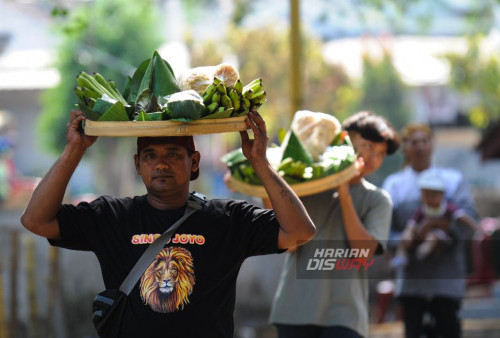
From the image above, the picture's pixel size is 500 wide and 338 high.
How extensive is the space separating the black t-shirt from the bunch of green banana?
42 cm

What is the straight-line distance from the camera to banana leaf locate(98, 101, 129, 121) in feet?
13.2

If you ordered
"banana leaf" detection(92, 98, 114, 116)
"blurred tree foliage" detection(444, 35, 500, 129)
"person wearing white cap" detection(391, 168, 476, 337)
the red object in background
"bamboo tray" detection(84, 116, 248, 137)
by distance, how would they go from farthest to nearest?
"blurred tree foliage" detection(444, 35, 500, 129) → the red object in background → "person wearing white cap" detection(391, 168, 476, 337) → "banana leaf" detection(92, 98, 114, 116) → "bamboo tray" detection(84, 116, 248, 137)

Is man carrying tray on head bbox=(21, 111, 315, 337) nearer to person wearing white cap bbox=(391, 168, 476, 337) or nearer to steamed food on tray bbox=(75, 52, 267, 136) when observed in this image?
steamed food on tray bbox=(75, 52, 267, 136)

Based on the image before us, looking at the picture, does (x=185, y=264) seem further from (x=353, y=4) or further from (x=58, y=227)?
(x=353, y=4)

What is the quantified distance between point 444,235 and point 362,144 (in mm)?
1688

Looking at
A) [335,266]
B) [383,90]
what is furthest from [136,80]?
[383,90]

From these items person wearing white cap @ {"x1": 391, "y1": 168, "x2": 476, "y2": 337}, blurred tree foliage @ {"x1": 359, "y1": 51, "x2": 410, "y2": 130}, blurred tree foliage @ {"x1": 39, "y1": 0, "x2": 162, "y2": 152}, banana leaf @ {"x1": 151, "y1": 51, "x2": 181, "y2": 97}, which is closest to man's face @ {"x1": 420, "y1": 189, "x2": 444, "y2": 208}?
person wearing white cap @ {"x1": 391, "y1": 168, "x2": 476, "y2": 337}

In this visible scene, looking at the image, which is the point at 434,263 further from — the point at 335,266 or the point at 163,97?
the point at 163,97

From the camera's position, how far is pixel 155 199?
13.9 feet

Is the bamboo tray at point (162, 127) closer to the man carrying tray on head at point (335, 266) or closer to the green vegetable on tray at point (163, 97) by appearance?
the green vegetable on tray at point (163, 97)

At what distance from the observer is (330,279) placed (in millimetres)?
5758

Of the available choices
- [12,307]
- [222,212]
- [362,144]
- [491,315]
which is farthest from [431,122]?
[222,212]

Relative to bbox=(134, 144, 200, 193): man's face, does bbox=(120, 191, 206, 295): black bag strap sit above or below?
below

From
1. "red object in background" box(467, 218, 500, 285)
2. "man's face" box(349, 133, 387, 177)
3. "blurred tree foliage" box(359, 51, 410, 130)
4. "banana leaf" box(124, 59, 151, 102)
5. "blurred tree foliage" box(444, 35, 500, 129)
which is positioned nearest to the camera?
"banana leaf" box(124, 59, 151, 102)
